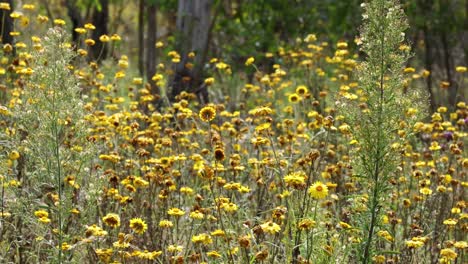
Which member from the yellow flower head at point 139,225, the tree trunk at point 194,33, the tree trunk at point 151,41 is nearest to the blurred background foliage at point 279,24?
the tree trunk at point 151,41

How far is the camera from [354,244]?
10.5 ft

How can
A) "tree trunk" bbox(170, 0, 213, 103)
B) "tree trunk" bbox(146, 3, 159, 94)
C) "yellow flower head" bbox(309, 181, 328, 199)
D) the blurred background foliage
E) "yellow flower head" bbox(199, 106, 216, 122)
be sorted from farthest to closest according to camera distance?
1. the blurred background foliage
2. "tree trunk" bbox(146, 3, 159, 94)
3. "tree trunk" bbox(170, 0, 213, 103)
4. "yellow flower head" bbox(199, 106, 216, 122)
5. "yellow flower head" bbox(309, 181, 328, 199)

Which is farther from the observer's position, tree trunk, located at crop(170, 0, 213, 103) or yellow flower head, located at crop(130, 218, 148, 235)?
tree trunk, located at crop(170, 0, 213, 103)

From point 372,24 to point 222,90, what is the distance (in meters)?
5.30

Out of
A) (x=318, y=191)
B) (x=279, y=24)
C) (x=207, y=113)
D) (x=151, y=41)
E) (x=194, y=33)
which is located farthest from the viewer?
(x=279, y=24)

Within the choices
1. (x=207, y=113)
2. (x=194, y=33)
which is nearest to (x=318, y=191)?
(x=207, y=113)

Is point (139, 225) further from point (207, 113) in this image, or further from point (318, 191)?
point (318, 191)

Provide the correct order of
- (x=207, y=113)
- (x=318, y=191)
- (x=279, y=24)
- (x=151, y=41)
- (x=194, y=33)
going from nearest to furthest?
1. (x=318, y=191)
2. (x=207, y=113)
3. (x=194, y=33)
4. (x=151, y=41)
5. (x=279, y=24)

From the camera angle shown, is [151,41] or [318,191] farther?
[151,41]

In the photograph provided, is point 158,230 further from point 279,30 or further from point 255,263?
point 279,30

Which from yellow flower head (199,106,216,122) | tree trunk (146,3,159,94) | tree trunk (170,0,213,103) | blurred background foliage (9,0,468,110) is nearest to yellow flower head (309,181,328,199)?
yellow flower head (199,106,216,122)

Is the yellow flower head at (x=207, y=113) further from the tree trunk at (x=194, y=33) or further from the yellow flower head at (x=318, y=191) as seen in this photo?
the tree trunk at (x=194, y=33)

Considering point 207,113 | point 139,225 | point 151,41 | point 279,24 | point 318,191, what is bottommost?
point 139,225

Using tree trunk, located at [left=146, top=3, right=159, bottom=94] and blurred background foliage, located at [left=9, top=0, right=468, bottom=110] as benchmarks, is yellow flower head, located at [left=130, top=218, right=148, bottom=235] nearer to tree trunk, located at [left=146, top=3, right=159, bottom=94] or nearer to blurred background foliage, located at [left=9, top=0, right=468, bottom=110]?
blurred background foliage, located at [left=9, top=0, right=468, bottom=110]
